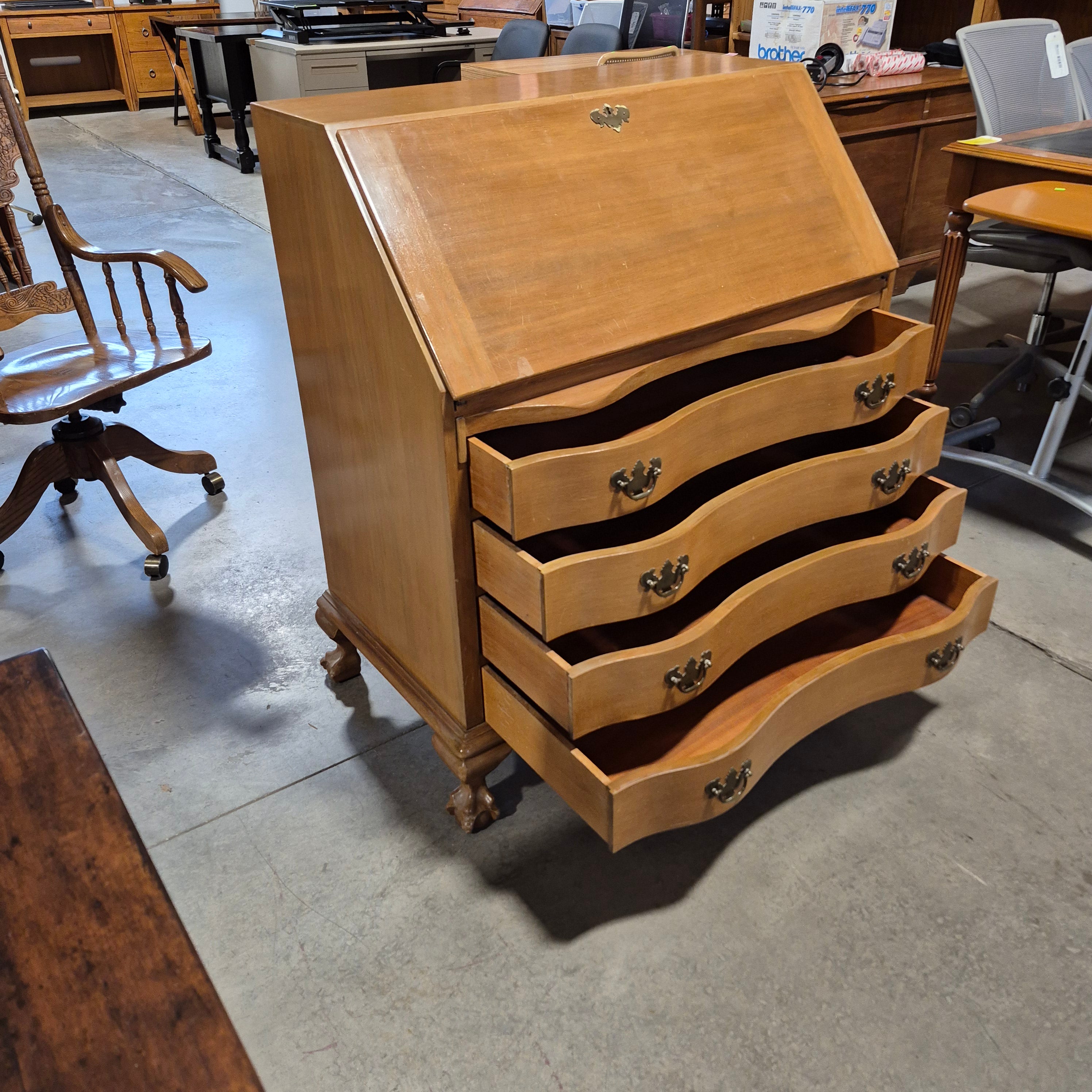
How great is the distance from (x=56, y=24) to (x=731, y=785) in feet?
30.1

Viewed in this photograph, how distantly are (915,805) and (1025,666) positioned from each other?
49 centimetres

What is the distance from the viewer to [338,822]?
5.13 feet

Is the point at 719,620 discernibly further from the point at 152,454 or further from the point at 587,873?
the point at 152,454

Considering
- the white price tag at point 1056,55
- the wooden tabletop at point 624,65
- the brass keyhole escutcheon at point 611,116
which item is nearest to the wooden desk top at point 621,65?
the wooden tabletop at point 624,65

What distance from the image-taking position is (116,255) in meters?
2.19

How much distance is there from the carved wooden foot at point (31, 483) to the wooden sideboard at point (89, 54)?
7104 mm

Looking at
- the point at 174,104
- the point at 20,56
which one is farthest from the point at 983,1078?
the point at 20,56

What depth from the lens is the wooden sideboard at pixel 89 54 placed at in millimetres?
7910

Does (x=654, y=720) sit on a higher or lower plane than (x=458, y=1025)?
higher

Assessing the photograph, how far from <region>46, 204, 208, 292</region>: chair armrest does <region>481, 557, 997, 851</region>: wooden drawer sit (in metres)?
1.28

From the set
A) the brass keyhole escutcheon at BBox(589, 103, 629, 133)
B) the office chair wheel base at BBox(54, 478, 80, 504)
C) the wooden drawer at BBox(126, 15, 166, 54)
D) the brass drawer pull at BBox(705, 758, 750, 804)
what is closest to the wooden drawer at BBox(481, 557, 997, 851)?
the brass drawer pull at BBox(705, 758, 750, 804)

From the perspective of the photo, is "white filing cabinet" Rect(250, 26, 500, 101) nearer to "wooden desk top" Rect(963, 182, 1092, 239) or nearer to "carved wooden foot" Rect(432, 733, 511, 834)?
"wooden desk top" Rect(963, 182, 1092, 239)

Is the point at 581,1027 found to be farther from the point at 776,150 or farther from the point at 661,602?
the point at 776,150

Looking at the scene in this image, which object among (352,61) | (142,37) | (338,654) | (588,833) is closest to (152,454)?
(338,654)
